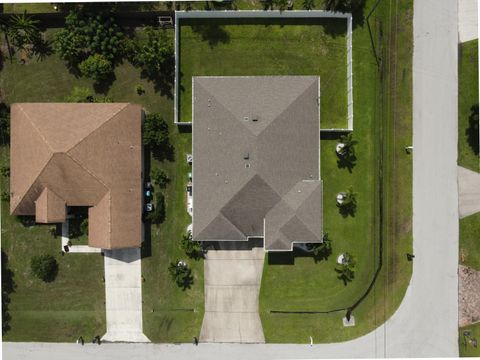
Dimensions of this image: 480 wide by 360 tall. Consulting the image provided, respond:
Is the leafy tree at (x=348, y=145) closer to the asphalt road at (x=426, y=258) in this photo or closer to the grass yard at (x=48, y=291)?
the asphalt road at (x=426, y=258)

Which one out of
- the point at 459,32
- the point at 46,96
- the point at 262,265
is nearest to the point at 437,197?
the point at 459,32

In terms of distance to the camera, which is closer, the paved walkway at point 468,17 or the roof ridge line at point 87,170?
the roof ridge line at point 87,170

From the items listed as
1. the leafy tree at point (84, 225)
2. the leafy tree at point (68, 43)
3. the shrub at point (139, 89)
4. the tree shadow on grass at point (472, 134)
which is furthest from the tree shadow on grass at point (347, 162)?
the leafy tree at point (68, 43)

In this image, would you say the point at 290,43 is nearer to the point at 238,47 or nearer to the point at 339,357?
the point at 238,47

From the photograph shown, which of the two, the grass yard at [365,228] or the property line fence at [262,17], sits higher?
the property line fence at [262,17]

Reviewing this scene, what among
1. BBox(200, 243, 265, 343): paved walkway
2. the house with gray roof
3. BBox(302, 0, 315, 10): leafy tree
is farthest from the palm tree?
BBox(302, 0, 315, 10): leafy tree

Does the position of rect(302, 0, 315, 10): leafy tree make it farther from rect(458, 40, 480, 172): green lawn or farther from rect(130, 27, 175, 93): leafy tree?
rect(458, 40, 480, 172): green lawn

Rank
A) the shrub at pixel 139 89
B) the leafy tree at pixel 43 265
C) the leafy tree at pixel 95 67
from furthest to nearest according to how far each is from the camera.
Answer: the shrub at pixel 139 89 < the leafy tree at pixel 43 265 < the leafy tree at pixel 95 67

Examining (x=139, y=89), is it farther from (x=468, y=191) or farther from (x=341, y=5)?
(x=468, y=191)
